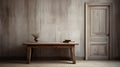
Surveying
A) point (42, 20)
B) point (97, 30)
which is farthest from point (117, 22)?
point (42, 20)

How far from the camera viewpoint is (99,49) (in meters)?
8.41

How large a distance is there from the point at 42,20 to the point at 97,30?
2037 millimetres

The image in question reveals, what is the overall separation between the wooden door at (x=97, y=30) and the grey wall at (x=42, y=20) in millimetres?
230

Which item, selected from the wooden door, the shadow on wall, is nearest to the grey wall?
the shadow on wall

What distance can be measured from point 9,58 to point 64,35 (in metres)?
2.18

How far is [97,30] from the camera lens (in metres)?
8.36

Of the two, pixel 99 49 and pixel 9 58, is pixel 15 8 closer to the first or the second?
pixel 9 58

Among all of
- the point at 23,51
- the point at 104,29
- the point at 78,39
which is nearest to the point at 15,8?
the point at 23,51

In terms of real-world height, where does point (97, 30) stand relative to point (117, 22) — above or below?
below

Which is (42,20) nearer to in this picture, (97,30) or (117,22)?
(97,30)

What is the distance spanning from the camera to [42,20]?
834 cm

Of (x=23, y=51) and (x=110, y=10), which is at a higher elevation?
(x=110, y=10)

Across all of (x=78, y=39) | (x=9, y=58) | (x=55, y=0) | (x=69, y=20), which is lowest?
(x=9, y=58)

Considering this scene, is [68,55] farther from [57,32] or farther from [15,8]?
[15,8]
